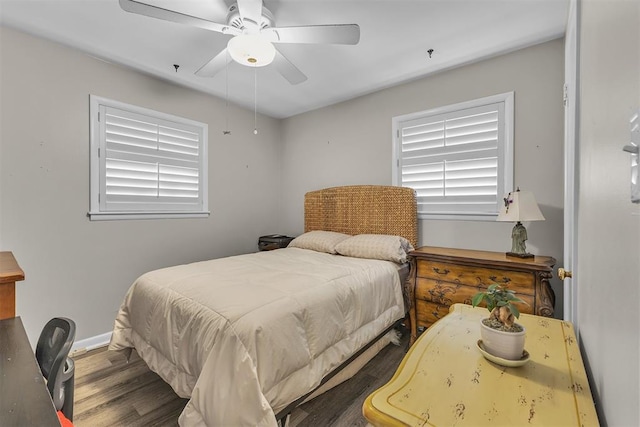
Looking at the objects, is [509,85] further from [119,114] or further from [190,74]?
[119,114]

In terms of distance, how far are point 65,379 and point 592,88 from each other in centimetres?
211

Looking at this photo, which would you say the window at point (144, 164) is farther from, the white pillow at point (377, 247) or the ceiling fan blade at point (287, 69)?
the white pillow at point (377, 247)

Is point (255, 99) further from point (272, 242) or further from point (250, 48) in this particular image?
point (250, 48)

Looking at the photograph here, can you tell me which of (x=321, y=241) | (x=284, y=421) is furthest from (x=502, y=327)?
(x=321, y=241)

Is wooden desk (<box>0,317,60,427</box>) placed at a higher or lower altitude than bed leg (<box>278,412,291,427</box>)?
higher

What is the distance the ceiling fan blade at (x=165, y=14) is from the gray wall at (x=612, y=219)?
5.89ft

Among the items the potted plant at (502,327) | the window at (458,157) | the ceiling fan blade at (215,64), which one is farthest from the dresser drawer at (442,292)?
the ceiling fan blade at (215,64)

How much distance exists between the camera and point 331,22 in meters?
2.11

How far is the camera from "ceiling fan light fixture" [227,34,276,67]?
1.66m

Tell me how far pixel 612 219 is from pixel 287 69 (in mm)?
2144

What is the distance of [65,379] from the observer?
1065 millimetres

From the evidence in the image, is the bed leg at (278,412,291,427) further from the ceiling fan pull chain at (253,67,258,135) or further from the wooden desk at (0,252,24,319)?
the ceiling fan pull chain at (253,67,258,135)

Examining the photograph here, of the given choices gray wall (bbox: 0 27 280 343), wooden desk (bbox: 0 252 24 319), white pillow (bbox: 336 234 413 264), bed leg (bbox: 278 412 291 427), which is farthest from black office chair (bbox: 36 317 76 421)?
white pillow (bbox: 336 234 413 264)

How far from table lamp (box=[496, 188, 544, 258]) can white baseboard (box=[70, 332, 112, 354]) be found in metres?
3.61
